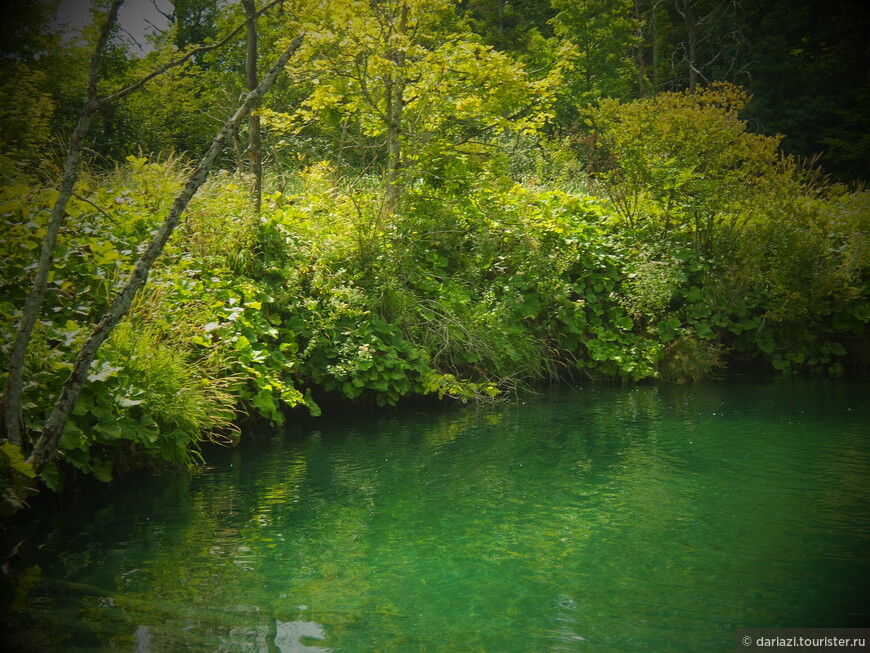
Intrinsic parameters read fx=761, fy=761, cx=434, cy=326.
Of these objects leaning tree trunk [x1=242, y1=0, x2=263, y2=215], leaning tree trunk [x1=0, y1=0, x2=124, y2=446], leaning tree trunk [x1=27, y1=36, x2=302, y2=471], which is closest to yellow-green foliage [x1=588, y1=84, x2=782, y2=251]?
leaning tree trunk [x1=242, y1=0, x2=263, y2=215]

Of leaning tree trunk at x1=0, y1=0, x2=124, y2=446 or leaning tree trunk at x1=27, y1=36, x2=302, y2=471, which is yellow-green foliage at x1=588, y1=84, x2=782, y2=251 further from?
leaning tree trunk at x1=0, y1=0, x2=124, y2=446

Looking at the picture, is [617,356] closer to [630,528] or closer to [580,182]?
[580,182]

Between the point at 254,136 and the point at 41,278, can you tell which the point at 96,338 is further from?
the point at 254,136

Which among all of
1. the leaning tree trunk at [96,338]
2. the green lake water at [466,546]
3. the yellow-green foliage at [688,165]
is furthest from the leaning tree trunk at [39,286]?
the yellow-green foliage at [688,165]

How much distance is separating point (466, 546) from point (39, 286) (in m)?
2.86

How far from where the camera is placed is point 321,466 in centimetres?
622

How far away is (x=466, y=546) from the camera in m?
4.30

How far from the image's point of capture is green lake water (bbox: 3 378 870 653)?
328 centimetres

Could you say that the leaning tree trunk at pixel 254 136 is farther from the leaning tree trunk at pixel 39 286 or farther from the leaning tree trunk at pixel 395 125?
the leaning tree trunk at pixel 39 286

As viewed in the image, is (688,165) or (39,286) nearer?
(39,286)

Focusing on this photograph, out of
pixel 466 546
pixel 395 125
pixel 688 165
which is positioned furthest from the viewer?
pixel 688 165

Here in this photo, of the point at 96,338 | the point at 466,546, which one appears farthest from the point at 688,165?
the point at 96,338

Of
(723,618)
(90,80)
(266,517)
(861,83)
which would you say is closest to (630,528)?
(723,618)

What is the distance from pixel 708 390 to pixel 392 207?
14.8ft
